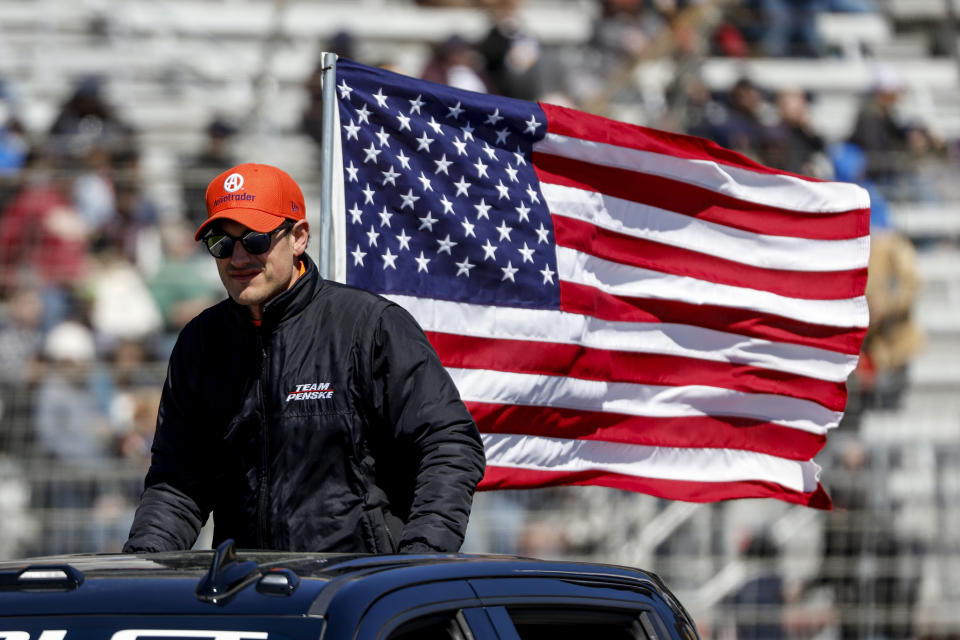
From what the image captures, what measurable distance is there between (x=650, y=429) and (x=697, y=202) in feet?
3.30

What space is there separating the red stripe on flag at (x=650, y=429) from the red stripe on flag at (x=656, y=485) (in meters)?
0.15

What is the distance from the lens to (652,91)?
1371 cm

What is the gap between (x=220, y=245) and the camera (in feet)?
14.1

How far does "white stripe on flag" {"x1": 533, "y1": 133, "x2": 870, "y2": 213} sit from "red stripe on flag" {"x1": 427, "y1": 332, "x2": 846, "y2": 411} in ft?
2.46

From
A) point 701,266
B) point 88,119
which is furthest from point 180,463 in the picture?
point 88,119

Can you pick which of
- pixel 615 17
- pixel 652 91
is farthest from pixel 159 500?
pixel 615 17

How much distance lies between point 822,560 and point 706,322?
9.80 ft

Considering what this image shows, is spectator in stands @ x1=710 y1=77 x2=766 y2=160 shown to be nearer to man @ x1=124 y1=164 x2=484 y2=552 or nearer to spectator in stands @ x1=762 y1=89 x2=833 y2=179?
spectator in stands @ x1=762 y1=89 x2=833 y2=179

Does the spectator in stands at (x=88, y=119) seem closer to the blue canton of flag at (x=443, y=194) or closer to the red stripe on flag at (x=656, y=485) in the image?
the blue canton of flag at (x=443, y=194)

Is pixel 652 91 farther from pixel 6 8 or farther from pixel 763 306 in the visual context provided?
pixel 763 306

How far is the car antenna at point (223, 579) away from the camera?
9.04 feet

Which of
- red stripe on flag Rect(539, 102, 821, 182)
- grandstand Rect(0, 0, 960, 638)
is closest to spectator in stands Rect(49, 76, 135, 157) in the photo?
grandstand Rect(0, 0, 960, 638)

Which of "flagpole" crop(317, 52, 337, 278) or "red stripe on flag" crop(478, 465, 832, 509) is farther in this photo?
"red stripe on flag" crop(478, 465, 832, 509)

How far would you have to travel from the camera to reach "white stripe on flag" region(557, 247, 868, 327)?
6.60 m
